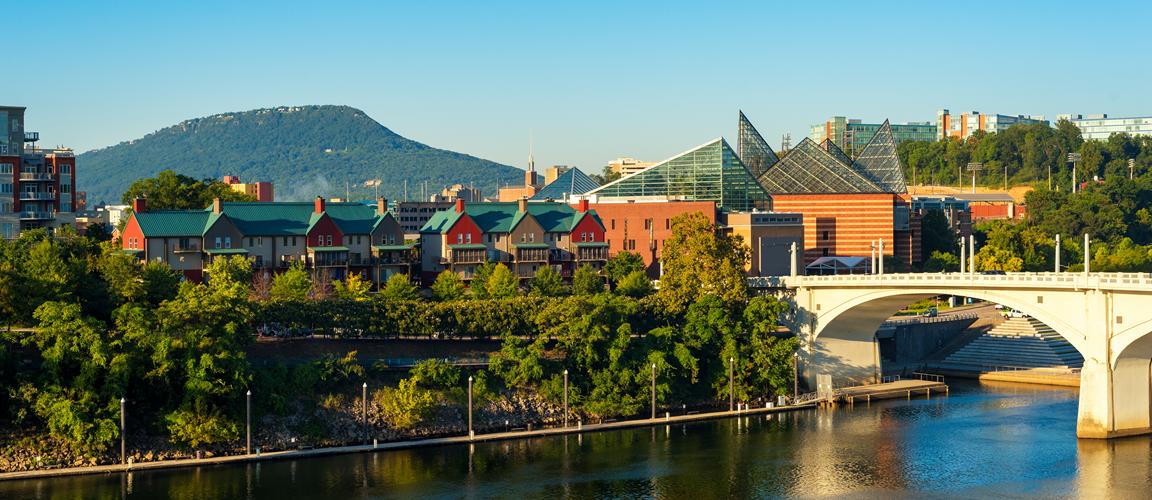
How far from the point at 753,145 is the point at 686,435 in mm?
84900

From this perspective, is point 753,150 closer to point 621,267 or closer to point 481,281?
point 621,267

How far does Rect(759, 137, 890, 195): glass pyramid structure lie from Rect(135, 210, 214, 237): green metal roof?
67710mm

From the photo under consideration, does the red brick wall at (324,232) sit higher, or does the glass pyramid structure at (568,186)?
the glass pyramid structure at (568,186)

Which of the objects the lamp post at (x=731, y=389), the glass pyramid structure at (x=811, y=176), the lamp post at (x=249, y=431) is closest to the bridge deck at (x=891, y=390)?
the lamp post at (x=731, y=389)

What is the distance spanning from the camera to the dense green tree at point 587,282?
10444 cm

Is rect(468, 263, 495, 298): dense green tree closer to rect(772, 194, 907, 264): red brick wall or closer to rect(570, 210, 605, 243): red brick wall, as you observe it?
rect(570, 210, 605, 243): red brick wall

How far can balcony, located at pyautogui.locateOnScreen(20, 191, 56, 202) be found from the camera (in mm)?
109125

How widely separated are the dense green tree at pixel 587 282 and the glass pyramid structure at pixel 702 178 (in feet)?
96.8

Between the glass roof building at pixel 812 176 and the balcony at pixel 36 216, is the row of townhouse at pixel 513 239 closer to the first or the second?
the balcony at pixel 36 216

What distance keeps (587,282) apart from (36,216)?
43975 mm

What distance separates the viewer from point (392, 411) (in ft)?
253

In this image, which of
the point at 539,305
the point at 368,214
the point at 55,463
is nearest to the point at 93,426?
the point at 55,463

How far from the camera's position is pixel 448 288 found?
100 metres

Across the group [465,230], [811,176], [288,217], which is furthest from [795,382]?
[811,176]
